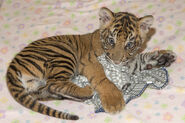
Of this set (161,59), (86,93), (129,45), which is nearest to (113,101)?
(86,93)

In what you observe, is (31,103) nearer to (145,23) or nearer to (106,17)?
(106,17)

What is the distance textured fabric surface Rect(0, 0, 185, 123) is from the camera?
6.59ft

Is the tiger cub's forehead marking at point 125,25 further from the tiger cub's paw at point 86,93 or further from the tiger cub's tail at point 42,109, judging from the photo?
the tiger cub's tail at point 42,109

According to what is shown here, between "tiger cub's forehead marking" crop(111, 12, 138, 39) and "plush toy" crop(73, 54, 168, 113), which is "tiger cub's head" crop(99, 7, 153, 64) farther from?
"plush toy" crop(73, 54, 168, 113)

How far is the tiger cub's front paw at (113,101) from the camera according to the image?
2004mm

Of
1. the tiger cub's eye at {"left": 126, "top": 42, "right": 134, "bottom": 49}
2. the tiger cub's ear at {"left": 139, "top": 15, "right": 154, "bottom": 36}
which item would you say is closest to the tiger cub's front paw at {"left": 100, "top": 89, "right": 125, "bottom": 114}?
the tiger cub's eye at {"left": 126, "top": 42, "right": 134, "bottom": 49}

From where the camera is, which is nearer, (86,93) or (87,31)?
(86,93)

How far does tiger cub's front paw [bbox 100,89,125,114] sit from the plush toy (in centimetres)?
5

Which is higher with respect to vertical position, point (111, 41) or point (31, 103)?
point (111, 41)

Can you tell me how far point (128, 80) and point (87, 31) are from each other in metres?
0.90

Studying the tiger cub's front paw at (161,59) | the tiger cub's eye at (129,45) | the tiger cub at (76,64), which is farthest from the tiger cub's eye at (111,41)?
the tiger cub's front paw at (161,59)

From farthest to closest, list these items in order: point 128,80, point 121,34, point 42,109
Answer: point 128,80 < point 121,34 < point 42,109

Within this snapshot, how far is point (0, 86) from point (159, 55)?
1.39m

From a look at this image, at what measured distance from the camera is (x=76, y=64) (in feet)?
7.57
